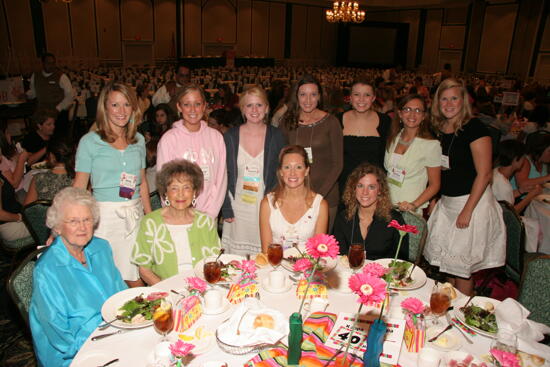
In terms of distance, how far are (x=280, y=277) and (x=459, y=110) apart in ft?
5.89

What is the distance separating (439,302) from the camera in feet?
5.29

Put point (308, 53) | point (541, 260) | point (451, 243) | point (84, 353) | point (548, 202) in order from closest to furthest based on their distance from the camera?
point (84, 353) < point (541, 260) < point (451, 243) < point (548, 202) < point (308, 53)

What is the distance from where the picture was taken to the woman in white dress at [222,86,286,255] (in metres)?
2.93

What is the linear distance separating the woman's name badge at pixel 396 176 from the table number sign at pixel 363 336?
1.59m

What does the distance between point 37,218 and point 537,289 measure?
328 centimetres

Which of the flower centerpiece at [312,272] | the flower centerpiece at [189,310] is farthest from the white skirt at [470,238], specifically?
the flower centerpiece at [189,310]

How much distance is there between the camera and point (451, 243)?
2.94 m

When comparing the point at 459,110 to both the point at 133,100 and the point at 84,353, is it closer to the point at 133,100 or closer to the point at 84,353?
the point at 133,100

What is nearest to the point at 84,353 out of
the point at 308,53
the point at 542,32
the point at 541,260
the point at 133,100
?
the point at 133,100

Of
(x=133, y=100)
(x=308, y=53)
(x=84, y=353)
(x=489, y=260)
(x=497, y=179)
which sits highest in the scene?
(x=308, y=53)

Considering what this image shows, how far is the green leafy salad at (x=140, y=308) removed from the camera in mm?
1618

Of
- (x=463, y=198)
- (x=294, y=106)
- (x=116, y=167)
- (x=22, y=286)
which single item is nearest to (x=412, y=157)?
(x=463, y=198)

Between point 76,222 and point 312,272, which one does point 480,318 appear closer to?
point 312,272

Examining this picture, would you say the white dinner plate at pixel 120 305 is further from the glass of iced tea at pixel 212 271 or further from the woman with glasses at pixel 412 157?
the woman with glasses at pixel 412 157
